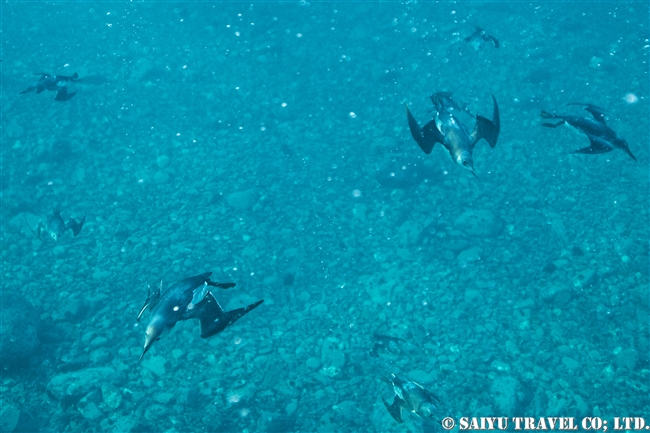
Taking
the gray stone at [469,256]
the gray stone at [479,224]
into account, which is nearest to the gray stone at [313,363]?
the gray stone at [469,256]

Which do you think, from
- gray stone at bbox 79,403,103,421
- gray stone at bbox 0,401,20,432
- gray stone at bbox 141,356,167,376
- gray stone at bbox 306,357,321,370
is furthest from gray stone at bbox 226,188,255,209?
gray stone at bbox 0,401,20,432

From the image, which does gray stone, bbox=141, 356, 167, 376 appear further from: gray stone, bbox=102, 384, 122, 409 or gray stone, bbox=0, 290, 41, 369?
gray stone, bbox=0, 290, 41, 369

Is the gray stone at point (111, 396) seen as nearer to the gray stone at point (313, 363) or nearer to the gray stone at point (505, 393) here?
the gray stone at point (313, 363)

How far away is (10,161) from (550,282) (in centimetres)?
1562

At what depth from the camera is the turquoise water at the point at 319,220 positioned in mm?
6723

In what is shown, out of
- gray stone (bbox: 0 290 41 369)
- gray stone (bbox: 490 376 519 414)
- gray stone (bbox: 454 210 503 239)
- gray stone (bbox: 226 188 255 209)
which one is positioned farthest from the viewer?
gray stone (bbox: 226 188 255 209)

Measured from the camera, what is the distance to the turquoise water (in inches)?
265

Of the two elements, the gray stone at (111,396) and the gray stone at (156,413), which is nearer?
the gray stone at (156,413)

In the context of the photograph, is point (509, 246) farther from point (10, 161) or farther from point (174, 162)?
point (10, 161)

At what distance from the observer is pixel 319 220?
1052 centimetres

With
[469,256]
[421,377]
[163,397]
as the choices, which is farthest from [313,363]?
[469,256]

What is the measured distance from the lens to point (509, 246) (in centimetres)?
930

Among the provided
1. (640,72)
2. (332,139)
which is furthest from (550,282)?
(640,72)

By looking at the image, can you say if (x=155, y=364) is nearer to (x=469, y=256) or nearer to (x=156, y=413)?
(x=156, y=413)
